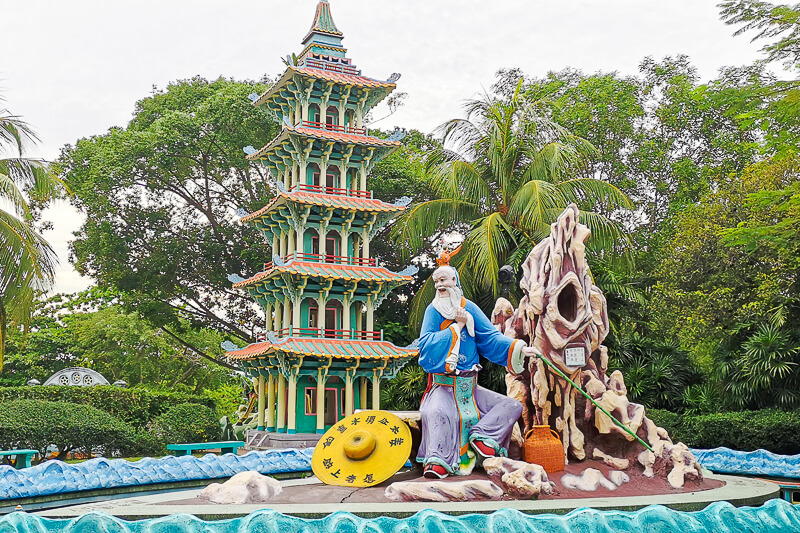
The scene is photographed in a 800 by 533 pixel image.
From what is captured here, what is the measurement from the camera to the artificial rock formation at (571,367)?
8609mm

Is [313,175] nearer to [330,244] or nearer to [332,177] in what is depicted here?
[332,177]

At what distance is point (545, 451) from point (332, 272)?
12547mm

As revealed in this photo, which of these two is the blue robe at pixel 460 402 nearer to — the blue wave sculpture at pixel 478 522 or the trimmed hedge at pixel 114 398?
the blue wave sculpture at pixel 478 522

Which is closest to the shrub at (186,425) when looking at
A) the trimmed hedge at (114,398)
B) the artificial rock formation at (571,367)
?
the trimmed hedge at (114,398)

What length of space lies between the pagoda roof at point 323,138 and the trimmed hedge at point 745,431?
1068cm

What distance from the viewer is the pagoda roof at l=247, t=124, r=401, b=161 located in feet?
67.4

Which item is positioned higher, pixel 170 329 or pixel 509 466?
pixel 170 329

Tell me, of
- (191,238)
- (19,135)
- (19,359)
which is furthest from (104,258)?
(19,135)

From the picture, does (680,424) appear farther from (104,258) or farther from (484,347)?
(104,258)

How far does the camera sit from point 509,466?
24.3 ft

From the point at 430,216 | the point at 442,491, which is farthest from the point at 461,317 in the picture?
the point at 430,216

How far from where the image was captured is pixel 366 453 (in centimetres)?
761

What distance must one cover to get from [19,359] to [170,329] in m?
6.96

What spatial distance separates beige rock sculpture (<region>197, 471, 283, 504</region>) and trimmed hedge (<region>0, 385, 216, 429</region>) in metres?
14.5
